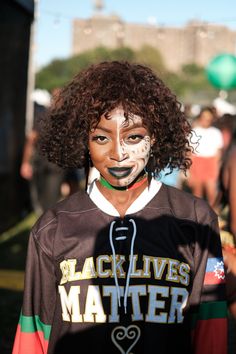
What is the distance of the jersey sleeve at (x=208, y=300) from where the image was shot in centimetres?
226

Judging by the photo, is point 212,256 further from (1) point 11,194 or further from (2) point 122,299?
(1) point 11,194

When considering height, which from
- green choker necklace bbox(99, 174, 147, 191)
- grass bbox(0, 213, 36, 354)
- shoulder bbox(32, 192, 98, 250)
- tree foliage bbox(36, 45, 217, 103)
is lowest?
grass bbox(0, 213, 36, 354)

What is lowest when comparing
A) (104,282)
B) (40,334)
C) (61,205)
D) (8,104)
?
(40,334)

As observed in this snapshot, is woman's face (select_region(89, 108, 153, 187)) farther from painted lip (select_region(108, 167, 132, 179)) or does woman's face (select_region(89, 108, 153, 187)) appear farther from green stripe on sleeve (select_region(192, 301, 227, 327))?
green stripe on sleeve (select_region(192, 301, 227, 327))

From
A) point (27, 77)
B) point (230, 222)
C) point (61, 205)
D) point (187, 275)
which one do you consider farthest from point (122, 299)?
point (27, 77)

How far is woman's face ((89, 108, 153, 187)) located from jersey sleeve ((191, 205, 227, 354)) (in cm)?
30

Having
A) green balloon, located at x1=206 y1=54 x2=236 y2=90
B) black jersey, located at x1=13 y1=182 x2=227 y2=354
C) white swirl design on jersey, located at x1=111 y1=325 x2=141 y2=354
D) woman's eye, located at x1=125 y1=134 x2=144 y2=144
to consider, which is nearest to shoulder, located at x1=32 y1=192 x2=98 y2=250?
black jersey, located at x1=13 y1=182 x2=227 y2=354

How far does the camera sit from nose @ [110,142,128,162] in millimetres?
2303

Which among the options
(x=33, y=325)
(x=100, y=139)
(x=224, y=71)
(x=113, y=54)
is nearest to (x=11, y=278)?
(x=33, y=325)

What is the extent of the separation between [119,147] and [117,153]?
0.07 feet

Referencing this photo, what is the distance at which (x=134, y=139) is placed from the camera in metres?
2.33

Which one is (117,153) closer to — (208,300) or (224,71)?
(208,300)

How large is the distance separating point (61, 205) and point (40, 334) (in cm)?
42

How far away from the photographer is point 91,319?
220 centimetres
